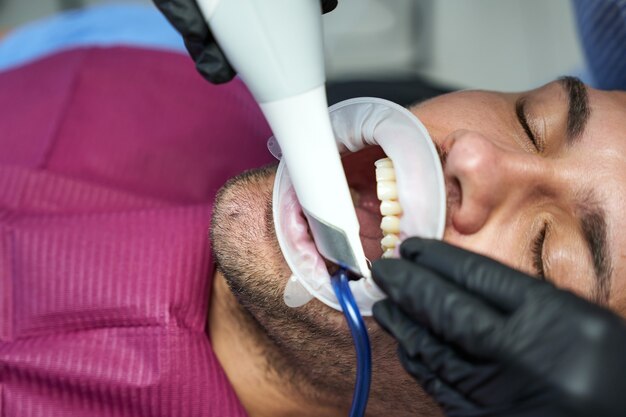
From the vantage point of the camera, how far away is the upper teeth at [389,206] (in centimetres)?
87

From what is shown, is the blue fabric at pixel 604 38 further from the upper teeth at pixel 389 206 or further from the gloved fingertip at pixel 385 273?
the gloved fingertip at pixel 385 273

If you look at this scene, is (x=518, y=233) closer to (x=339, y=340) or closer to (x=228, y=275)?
(x=339, y=340)

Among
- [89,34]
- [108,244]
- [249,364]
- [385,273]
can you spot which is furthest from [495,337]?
[89,34]

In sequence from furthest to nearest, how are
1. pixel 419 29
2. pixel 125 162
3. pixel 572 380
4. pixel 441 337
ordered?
1. pixel 419 29
2. pixel 125 162
3. pixel 441 337
4. pixel 572 380

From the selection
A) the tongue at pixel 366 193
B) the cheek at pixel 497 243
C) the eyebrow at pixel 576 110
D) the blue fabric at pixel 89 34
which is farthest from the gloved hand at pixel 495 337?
the blue fabric at pixel 89 34

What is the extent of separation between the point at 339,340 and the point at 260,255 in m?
0.16

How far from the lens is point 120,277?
1.08 meters

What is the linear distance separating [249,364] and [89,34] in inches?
41.8

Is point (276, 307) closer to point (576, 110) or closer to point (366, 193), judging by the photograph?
point (366, 193)

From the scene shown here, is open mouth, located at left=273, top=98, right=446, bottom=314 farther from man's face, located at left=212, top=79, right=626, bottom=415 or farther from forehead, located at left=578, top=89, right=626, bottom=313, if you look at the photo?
forehead, located at left=578, top=89, right=626, bottom=313

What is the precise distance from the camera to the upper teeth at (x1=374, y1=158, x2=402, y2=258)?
869 millimetres

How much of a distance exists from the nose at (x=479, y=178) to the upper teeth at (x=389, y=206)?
0.23ft

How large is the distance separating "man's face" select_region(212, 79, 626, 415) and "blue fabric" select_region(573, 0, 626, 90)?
410 millimetres

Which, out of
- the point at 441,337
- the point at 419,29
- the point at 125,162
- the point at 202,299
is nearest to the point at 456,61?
the point at 419,29
